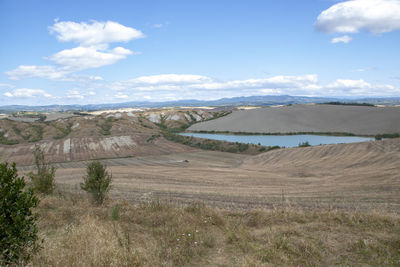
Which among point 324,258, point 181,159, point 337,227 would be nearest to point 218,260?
point 324,258

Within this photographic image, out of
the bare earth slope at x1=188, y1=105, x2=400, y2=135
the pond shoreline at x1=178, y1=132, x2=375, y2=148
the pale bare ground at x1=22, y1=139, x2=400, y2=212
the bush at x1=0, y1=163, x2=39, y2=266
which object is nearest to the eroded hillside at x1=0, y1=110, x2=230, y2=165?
the pale bare ground at x1=22, y1=139, x2=400, y2=212

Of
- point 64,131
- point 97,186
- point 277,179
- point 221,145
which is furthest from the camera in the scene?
point 64,131

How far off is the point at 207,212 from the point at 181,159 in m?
60.9

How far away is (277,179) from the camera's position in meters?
34.8

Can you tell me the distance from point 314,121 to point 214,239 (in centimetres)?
13788

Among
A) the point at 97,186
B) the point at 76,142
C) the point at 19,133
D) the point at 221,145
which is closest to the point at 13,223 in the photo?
the point at 97,186

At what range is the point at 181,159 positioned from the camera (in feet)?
233

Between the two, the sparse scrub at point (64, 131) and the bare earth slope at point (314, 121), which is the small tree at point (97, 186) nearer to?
the sparse scrub at point (64, 131)

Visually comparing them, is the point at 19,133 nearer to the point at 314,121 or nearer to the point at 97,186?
the point at 97,186

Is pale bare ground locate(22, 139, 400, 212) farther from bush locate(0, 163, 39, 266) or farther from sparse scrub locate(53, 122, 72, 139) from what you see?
sparse scrub locate(53, 122, 72, 139)

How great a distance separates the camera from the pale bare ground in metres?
18.7

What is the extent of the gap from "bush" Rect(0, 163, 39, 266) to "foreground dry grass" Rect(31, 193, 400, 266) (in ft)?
1.26

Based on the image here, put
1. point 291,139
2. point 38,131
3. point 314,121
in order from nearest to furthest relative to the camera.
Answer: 1. point 291,139
2. point 38,131
3. point 314,121

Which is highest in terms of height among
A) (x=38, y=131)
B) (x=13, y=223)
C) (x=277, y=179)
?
(x=13, y=223)
